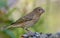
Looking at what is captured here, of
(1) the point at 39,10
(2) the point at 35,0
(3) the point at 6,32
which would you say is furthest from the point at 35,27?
(2) the point at 35,0

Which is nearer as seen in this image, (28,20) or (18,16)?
(28,20)

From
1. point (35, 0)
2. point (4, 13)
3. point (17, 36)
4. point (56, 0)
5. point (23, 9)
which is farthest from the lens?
point (56, 0)

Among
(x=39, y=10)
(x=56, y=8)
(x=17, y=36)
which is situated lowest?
(x=17, y=36)

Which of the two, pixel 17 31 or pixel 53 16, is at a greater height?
pixel 53 16

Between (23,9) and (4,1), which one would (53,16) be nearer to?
(23,9)

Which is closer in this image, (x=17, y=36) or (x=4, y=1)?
(x=17, y=36)

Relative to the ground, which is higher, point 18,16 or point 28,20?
point 18,16

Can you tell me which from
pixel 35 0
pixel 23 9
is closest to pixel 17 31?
pixel 23 9

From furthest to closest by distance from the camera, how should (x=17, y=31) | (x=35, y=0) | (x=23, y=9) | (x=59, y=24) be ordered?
1. (x=59, y=24)
2. (x=35, y=0)
3. (x=23, y=9)
4. (x=17, y=31)

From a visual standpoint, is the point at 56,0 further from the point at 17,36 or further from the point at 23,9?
the point at 17,36
